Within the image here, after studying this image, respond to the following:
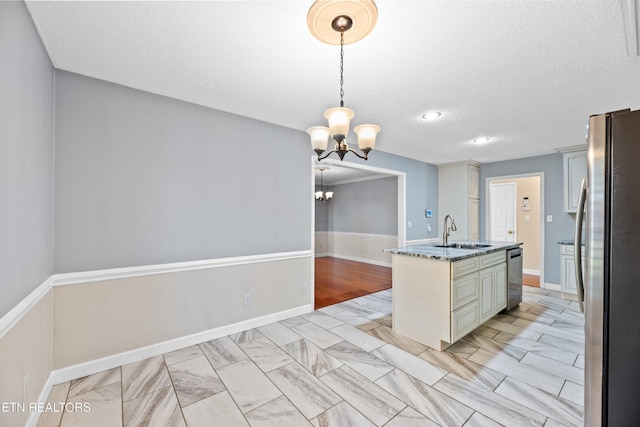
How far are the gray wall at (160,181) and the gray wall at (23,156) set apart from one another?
185mm

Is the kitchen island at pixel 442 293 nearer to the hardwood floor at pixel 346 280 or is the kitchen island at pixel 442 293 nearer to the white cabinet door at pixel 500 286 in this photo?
the white cabinet door at pixel 500 286

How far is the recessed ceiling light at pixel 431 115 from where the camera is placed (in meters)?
3.04

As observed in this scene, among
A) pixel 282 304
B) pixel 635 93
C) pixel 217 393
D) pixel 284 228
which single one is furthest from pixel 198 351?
pixel 635 93

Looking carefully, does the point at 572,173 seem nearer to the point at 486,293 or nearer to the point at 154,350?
the point at 486,293

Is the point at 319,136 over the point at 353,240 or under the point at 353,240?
over

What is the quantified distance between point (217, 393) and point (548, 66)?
337 centimetres

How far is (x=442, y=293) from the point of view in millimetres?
2621

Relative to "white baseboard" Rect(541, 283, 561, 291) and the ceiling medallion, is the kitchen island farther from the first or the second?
"white baseboard" Rect(541, 283, 561, 291)

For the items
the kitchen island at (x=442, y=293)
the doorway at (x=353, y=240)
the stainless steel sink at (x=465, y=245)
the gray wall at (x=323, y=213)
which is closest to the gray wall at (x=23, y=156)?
the kitchen island at (x=442, y=293)

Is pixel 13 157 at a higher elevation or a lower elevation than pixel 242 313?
higher

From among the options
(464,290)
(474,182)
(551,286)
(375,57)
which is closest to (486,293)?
(464,290)

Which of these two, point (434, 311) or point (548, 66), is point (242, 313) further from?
point (548, 66)

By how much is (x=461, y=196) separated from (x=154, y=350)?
5.44 m

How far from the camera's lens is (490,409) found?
1837 millimetres
